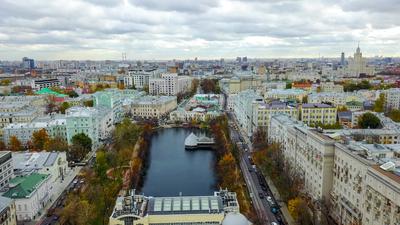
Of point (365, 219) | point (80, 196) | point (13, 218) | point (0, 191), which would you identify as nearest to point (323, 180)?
point (365, 219)

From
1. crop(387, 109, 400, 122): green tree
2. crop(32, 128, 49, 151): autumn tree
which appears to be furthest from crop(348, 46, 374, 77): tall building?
crop(32, 128, 49, 151): autumn tree

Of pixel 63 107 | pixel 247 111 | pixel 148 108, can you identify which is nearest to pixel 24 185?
pixel 247 111

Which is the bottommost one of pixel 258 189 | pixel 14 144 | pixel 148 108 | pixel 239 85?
pixel 258 189

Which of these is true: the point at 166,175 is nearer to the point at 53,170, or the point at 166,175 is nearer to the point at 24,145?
the point at 53,170

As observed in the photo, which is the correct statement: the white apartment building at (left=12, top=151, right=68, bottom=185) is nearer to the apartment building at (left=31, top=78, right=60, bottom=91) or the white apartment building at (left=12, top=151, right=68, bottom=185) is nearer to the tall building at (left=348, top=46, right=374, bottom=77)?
the apartment building at (left=31, top=78, right=60, bottom=91)

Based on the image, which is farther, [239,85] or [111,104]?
[239,85]

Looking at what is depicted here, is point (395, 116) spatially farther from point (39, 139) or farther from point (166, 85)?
point (166, 85)

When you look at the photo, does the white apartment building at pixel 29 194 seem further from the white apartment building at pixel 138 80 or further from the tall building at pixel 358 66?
the tall building at pixel 358 66

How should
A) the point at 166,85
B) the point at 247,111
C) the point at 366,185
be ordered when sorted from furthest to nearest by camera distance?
the point at 166,85
the point at 247,111
the point at 366,185
